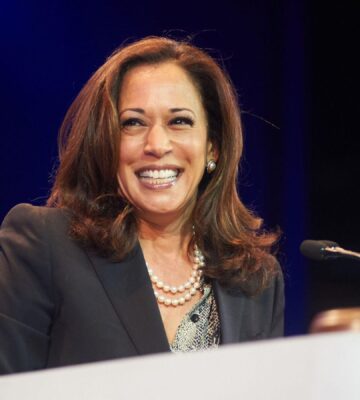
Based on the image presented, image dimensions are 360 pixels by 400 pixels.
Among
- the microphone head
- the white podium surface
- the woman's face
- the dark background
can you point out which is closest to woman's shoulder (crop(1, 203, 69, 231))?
the woman's face

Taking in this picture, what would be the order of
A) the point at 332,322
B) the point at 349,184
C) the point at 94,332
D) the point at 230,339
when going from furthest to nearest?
the point at 349,184, the point at 230,339, the point at 94,332, the point at 332,322

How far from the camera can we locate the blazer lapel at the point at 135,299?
4.77ft

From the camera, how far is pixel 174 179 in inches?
64.3

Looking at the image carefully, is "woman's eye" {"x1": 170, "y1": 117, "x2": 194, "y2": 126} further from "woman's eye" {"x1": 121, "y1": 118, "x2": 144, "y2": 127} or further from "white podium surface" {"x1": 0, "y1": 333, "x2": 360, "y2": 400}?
"white podium surface" {"x1": 0, "y1": 333, "x2": 360, "y2": 400}

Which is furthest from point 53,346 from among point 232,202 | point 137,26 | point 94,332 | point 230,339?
point 137,26

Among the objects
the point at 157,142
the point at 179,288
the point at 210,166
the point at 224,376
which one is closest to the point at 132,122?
the point at 157,142

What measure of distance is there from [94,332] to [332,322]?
2.82 feet

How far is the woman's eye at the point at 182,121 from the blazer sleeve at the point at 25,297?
348mm

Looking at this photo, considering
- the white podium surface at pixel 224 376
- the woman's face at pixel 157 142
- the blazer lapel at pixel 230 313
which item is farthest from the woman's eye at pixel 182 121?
the white podium surface at pixel 224 376

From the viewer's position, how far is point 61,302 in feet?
4.77

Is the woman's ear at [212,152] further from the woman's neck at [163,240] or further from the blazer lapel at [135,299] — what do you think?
the blazer lapel at [135,299]

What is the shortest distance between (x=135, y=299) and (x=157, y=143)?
1.03 feet

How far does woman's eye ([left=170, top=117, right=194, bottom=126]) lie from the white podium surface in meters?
1.06

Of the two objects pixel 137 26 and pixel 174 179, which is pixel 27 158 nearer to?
pixel 137 26
